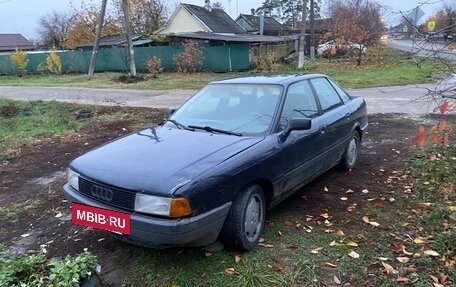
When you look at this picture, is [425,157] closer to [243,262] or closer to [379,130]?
[379,130]

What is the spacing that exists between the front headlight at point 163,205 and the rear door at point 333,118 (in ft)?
7.56

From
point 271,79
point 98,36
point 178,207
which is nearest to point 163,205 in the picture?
point 178,207

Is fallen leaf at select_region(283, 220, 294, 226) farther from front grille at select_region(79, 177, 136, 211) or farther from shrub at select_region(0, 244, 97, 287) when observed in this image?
shrub at select_region(0, 244, 97, 287)

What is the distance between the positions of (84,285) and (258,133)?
1959mm

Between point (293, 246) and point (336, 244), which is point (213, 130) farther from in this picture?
point (336, 244)

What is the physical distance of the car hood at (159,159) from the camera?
2924 millimetres

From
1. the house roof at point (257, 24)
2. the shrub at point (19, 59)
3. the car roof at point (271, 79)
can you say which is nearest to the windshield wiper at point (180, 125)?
the car roof at point (271, 79)

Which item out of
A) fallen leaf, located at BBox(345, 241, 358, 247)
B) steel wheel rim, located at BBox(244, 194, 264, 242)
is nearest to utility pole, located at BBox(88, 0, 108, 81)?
steel wheel rim, located at BBox(244, 194, 264, 242)

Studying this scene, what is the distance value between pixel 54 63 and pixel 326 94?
29.4 m

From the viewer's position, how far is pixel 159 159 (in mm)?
3227

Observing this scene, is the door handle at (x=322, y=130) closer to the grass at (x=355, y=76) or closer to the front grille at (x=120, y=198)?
the front grille at (x=120, y=198)

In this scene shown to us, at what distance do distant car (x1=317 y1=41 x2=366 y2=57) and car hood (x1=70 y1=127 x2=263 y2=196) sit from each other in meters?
25.3

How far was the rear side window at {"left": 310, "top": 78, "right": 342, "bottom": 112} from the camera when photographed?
4.84 meters

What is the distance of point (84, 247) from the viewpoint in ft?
11.9
